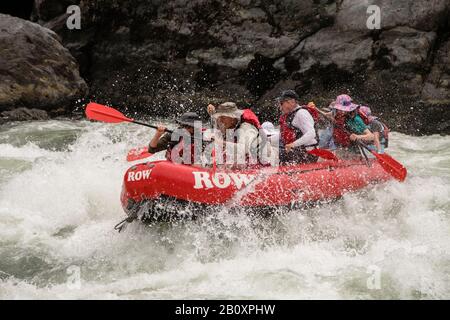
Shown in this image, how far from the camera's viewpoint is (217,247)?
493cm

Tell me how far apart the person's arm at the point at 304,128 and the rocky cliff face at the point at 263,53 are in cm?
486

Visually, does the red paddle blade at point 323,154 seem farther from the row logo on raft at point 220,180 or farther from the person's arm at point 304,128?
the row logo on raft at point 220,180

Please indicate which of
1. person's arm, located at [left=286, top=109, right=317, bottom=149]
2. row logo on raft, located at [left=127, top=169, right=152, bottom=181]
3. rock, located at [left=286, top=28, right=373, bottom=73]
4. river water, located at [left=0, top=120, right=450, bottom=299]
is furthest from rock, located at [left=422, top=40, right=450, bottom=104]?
row logo on raft, located at [left=127, top=169, right=152, bottom=181]

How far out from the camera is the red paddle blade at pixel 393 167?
5.73 m

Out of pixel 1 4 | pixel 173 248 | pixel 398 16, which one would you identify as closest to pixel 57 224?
pixel 173 248

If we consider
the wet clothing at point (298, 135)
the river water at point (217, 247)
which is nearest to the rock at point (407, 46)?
the river water at point (217, 247)

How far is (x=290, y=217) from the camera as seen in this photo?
5.17m

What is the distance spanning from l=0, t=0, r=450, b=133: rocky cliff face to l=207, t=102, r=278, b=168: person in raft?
534cm

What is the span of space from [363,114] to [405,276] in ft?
7.99

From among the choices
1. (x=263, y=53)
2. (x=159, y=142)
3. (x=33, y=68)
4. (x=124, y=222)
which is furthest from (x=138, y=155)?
(x=263, y=53)

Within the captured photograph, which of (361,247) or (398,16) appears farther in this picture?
(398,16)

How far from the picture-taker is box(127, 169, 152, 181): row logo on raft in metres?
5.10
